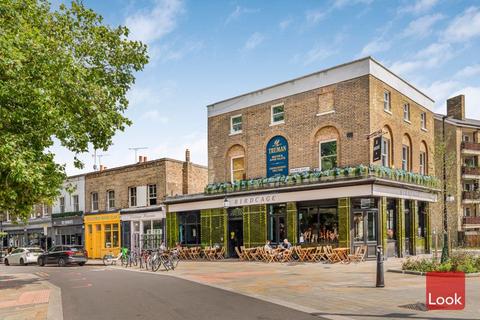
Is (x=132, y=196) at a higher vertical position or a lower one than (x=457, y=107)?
lower

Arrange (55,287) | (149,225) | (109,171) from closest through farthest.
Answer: (55,287) < (149,225) < (109,171)

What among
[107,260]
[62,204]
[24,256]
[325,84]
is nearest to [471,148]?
[325,84]

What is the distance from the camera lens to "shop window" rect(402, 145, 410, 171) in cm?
2855

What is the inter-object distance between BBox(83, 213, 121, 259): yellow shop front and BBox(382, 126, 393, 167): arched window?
22.6 meters

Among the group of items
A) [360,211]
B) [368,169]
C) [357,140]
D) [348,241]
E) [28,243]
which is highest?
[357,140]

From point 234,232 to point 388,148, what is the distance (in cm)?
1094

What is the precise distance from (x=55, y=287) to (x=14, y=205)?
342cm

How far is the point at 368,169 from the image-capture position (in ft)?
76.9

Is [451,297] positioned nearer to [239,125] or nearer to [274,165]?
[274,165]

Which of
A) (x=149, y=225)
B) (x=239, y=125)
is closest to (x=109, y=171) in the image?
(x=149, y=225)

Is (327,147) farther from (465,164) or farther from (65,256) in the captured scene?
(465,164)

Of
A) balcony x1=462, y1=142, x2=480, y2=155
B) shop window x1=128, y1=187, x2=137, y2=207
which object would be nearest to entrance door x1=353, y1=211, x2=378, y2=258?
shop window x1=128, y1=187, x2=137, y2=207

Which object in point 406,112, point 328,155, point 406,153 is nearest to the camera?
point 328,155

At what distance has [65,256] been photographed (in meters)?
31.2
